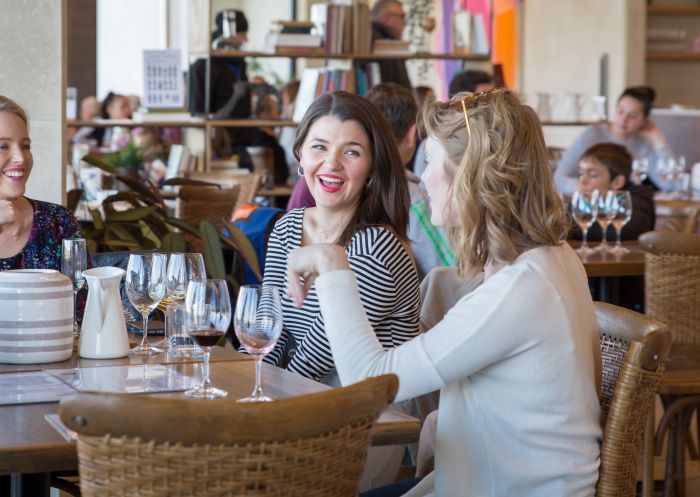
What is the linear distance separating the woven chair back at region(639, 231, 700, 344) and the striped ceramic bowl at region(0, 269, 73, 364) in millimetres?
1971

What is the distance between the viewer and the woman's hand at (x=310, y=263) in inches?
74.4

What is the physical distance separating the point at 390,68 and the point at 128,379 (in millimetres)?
5709

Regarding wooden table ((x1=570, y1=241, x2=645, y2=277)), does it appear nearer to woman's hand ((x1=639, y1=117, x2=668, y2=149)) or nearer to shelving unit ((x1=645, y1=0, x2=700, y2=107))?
woman's hand ((x1=639, y1=117, x2=668, y2=149))

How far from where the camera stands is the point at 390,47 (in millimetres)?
7418

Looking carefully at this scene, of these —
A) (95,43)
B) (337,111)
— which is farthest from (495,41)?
(337,111)

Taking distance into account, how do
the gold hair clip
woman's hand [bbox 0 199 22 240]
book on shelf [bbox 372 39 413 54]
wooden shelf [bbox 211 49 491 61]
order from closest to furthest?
the gold hair clip → woman's hand [bbox 0 199 22 240] → wooden shelf [bbox 211 49 491 61] → book on shelf [bbox 372 39 413 54]

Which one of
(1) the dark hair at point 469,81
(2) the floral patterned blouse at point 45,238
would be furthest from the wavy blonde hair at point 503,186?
(1) the dark hair at point 469,81

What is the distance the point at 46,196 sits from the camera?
3.54 meters

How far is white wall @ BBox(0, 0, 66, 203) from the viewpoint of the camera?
3.50m

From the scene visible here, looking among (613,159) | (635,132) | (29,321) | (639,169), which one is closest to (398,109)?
(613,159)

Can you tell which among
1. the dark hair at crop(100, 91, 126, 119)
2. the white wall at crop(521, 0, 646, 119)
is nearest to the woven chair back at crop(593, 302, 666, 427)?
the white wall at crop(521, 0, 646, 119)

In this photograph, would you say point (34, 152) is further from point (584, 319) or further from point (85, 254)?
point (584, 319)

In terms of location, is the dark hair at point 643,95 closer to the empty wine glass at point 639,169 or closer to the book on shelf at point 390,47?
the empty wine glass at point 639,169

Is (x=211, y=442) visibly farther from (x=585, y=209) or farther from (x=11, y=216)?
(x=585, y=209)
